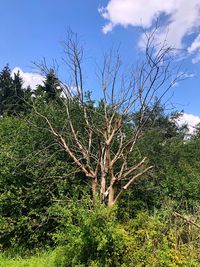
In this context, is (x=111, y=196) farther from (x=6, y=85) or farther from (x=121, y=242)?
(x=6, y=85)

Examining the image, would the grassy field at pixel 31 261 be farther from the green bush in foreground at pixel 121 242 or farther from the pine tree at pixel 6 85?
the pine tree at pixel 6 85

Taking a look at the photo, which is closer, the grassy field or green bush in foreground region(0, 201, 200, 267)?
green bush in foreground region(0, 201, 200, 267)

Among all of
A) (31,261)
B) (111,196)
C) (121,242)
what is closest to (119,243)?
(121,242)

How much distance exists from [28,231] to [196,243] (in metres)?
4.55

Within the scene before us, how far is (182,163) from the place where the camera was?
14.4m

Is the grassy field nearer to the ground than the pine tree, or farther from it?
nearer to the ground

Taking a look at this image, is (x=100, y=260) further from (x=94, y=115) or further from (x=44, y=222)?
(x=94, y=115)

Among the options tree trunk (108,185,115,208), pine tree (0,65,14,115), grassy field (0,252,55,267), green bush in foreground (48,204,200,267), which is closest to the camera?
green bush in foreground (48,204,200,267)

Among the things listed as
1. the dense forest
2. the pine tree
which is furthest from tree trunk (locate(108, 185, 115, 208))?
the pine tree

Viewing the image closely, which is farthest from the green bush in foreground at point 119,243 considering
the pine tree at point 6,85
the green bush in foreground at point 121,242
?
the pine tree at point 6,85

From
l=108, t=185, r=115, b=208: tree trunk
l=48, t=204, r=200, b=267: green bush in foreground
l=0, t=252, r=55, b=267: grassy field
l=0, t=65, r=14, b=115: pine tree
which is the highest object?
l=0, t=65, r=14, b=115: pine tree

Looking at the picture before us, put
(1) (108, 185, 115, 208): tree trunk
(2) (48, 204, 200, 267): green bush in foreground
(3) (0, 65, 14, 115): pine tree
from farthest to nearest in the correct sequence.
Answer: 1. (3) (0, 65, 14, 115): pine tree
2. (1) (108, 185, 115, 208): tree trunk
3. (2) (48, 204, 200, 267): green bush in foreground

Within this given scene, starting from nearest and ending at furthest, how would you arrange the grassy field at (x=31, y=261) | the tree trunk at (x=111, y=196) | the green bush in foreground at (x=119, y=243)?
the green bush in foreground at (x=119, y=243) → the grassy field at (x=31, y=261) → the tree trunk at (x=111, y=196)

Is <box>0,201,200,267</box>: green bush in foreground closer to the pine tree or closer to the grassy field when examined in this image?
the grassy field
